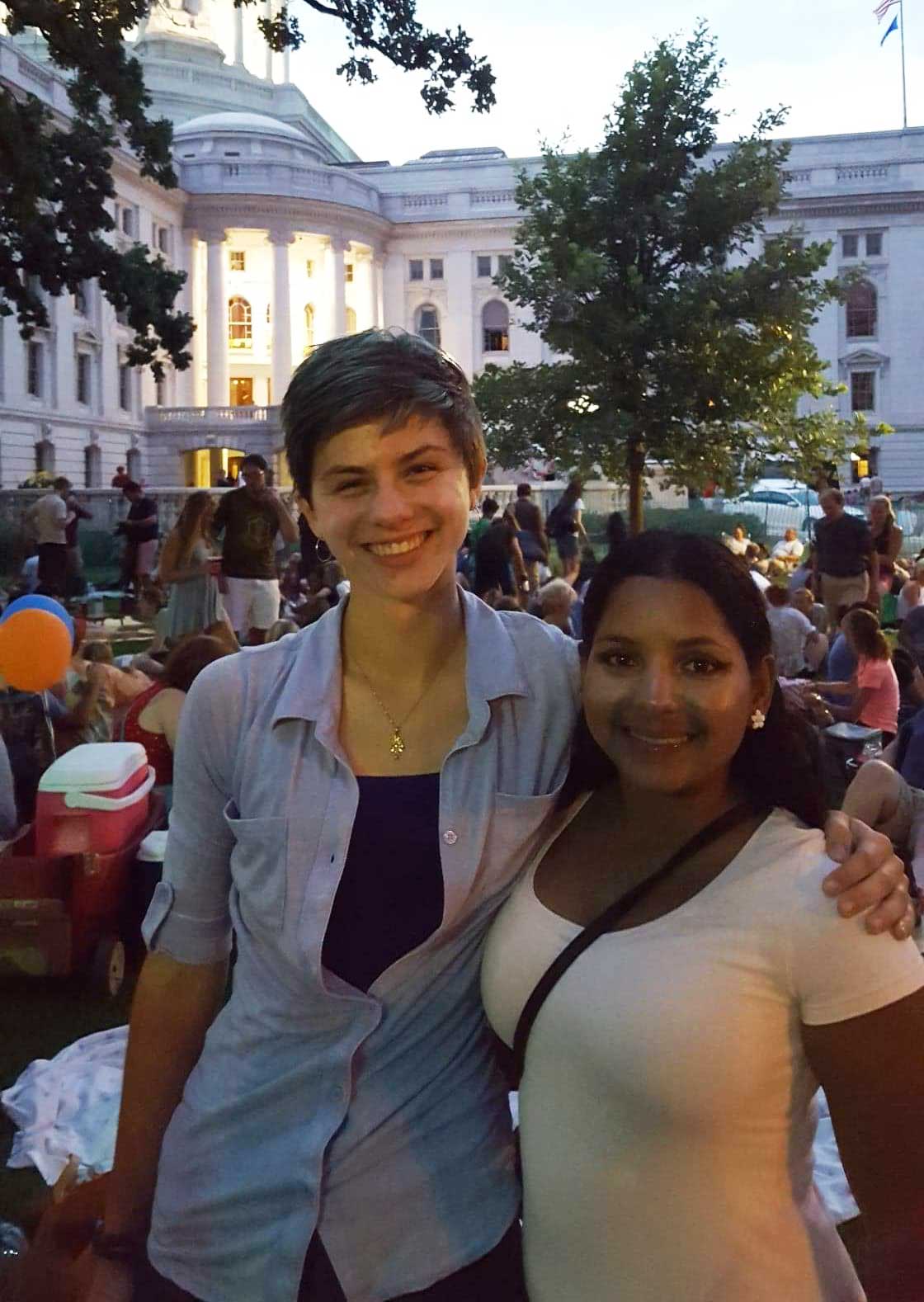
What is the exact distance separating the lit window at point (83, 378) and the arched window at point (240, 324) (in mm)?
13054

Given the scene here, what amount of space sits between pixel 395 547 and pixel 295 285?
2315 inches

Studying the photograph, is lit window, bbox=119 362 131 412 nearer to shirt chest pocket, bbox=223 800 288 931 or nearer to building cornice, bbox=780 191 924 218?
building cornice, bbox=780 191 924 218

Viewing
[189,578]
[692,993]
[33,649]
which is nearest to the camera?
[692,993]

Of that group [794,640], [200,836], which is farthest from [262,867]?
[794,640]

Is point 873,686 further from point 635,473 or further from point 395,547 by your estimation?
point 635,473

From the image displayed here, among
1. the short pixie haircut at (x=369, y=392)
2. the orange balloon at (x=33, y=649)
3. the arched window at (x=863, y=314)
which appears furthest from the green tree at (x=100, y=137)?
the arched window at (x=863, y=314)

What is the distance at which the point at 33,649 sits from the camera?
217 inches

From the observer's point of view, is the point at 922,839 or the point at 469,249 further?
the point at 469,249

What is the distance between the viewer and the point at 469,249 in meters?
58.4

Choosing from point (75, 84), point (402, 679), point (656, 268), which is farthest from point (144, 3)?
point (402, 679)

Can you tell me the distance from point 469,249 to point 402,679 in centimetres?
6000

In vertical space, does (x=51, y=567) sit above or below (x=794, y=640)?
above

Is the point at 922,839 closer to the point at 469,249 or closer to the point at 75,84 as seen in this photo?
the point at 75,84

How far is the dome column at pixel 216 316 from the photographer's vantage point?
53625mm
